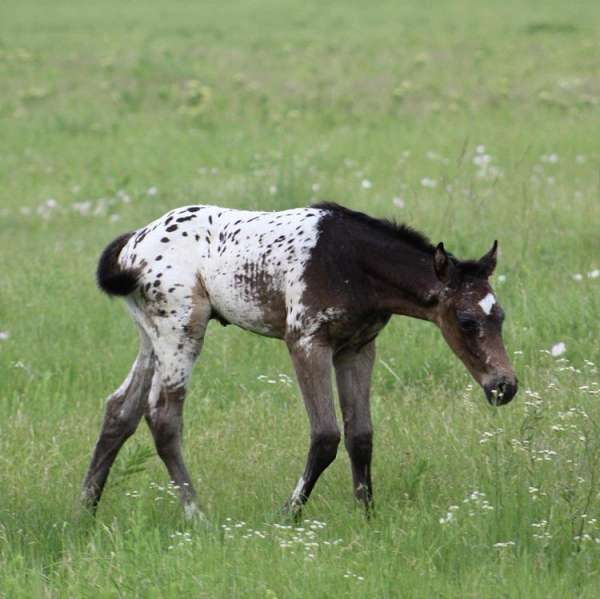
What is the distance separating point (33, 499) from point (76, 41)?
65.3 feet

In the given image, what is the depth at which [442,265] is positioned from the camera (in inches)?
231

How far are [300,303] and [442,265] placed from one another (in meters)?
0.68

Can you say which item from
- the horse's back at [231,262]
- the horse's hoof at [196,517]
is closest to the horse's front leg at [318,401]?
the horse's back at [231,262]

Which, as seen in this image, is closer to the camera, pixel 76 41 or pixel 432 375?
pixel 432 375

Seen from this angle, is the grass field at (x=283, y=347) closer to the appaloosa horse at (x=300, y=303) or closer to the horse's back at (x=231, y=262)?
the appaloosa horse at (x=300, y=303)

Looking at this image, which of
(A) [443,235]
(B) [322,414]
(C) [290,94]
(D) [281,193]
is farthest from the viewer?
(C) [290,94]

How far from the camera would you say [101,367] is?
8.59 metres

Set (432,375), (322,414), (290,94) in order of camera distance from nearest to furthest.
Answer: (322,414)
(432,375)
(290,94)

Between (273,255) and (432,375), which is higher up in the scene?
(273,255)

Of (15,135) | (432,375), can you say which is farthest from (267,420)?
(15,135)

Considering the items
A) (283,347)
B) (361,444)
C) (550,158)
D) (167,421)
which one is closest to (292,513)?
(361,444)

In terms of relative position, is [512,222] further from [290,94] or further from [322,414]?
[290,94]

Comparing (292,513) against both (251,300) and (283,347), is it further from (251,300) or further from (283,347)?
(283,347)

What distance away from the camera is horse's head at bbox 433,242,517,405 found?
575 centimetres
